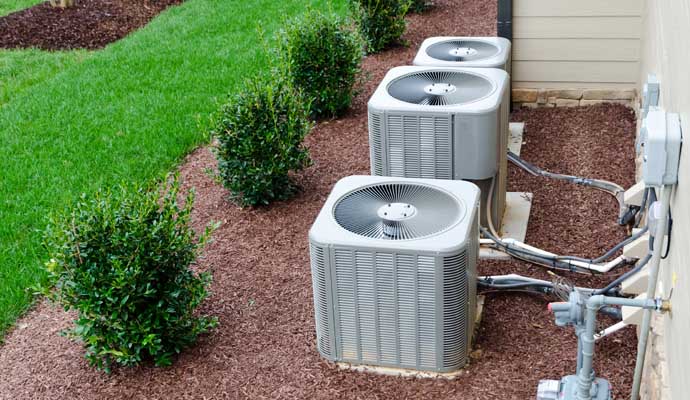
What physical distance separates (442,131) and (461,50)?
1.46 m

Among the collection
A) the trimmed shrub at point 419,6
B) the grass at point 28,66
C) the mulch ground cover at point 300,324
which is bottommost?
the mulch ground cover at point 300,324

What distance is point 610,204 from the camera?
616cm

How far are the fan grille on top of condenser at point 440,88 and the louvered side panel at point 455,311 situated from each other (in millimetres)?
1576

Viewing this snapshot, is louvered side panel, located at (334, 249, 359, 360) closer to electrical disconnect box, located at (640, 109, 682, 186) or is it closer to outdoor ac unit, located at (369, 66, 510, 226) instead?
outdoor ac unit, located at (369, 66, 510, 226)

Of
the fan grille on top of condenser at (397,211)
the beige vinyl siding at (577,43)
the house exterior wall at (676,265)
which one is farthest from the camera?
the beige vinyl siding at (577,43)

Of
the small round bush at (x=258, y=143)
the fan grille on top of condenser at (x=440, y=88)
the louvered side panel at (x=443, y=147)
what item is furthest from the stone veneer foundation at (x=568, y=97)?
the louvered side panel at (x=443, y=147)

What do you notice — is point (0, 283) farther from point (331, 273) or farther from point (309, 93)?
point (309, 93)

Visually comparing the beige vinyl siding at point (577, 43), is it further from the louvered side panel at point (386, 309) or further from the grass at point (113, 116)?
the louvered side panel at point (386, 309)

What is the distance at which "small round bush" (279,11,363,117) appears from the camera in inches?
306

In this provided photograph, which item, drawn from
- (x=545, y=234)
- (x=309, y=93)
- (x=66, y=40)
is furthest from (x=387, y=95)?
(x=66, y=40)

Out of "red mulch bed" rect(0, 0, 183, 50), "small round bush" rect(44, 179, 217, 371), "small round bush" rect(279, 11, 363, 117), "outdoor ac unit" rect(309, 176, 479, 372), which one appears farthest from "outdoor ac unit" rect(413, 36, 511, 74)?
"red mulch bed" rect(0, 0, 183, 50)

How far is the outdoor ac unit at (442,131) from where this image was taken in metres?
5.20

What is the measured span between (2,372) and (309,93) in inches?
155

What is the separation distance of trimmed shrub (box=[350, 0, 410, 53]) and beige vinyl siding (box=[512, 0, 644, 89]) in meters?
2.14
